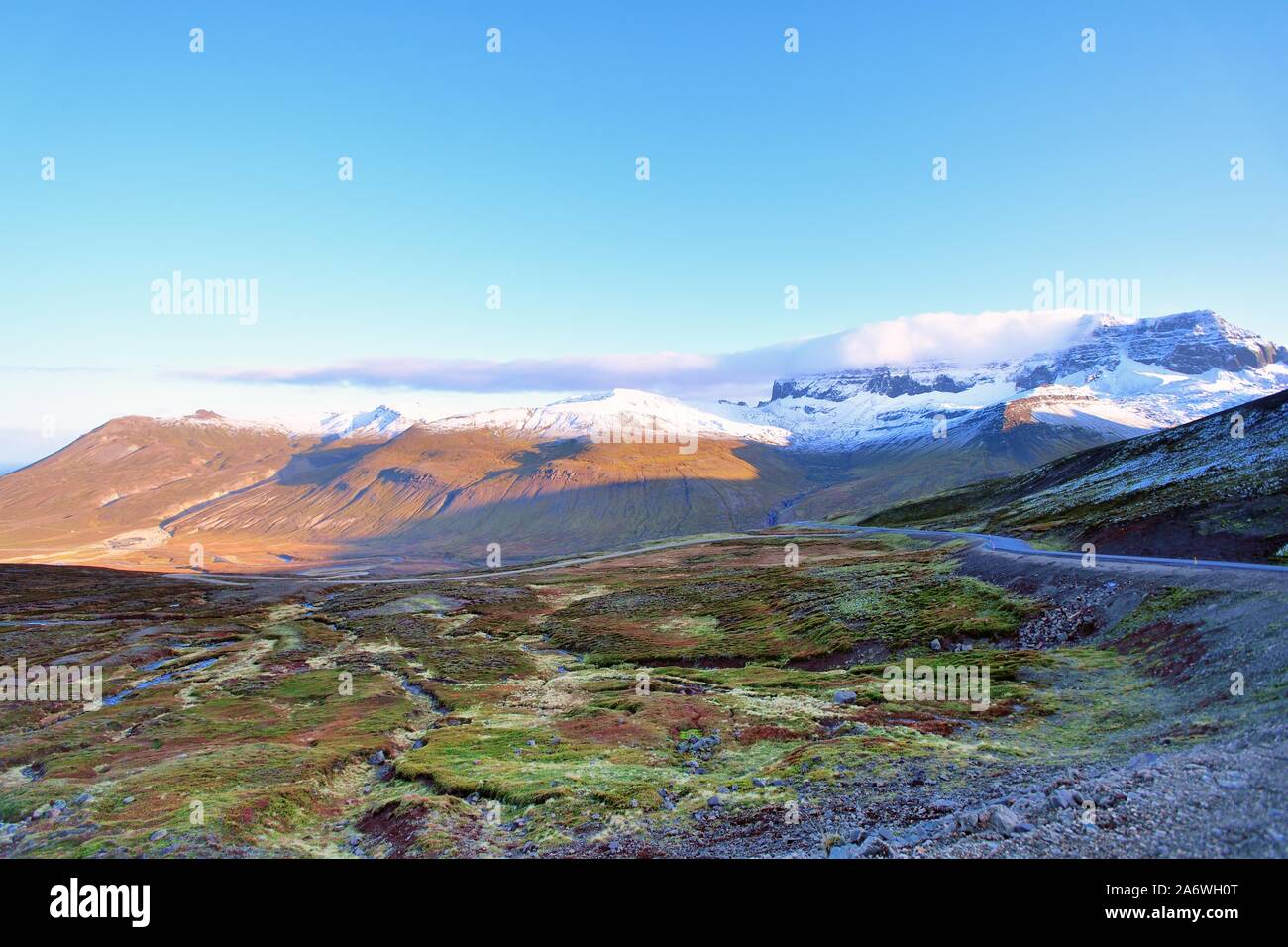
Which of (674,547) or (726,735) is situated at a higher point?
(726,735)

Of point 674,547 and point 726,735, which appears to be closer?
point 726,735

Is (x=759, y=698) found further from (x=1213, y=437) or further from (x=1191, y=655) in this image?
(x=1213, y=437)

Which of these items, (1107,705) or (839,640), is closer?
(1107,705)

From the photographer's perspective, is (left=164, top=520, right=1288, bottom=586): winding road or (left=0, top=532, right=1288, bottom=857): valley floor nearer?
(left=0, top=532, right=1288, bottom=857): valley floor

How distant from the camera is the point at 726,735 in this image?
109 feet

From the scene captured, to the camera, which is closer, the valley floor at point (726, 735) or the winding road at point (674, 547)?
the valley floor at point (726, 735)

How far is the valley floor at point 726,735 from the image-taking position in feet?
58.6

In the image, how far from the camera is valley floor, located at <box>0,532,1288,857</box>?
1785cm

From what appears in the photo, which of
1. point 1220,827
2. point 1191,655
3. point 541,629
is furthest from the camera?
point 541,629
